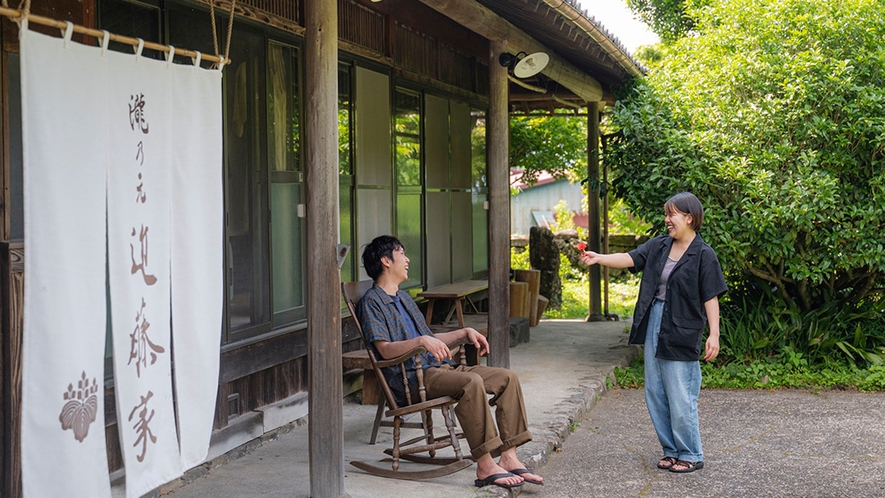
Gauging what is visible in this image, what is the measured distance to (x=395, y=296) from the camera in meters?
5.07

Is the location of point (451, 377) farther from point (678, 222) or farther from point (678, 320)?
point (678, 222)

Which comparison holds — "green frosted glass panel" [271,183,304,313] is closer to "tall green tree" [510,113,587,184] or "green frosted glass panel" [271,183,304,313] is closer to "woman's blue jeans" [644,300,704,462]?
"woman's blue jeans" [644,300,704,462]

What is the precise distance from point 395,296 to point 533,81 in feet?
22.4

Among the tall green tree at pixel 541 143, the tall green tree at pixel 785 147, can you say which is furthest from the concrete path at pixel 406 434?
the tall green tree at pixel 541 143

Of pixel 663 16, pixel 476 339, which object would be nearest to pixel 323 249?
pixel 476 339

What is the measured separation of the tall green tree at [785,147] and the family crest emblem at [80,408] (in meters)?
6.33

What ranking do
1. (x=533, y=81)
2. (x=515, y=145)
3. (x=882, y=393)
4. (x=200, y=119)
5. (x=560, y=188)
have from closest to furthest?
(x=200, y=119)
(x=882, y=393)
(x=533, y=81)
(x=515, y=145)
(x=560, y=188)

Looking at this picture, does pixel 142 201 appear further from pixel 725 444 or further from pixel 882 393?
pixel 882 393

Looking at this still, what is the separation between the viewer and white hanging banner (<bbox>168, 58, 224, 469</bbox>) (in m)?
3.63

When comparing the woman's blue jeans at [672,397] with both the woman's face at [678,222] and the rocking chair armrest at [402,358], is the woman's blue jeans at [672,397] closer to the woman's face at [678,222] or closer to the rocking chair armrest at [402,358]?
the woman's face at [678,222]

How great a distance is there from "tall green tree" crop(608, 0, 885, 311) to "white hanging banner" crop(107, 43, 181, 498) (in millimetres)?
5869

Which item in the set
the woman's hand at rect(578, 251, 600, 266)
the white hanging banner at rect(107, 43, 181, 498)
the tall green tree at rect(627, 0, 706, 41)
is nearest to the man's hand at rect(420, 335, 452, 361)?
the woman's hand at rect(578, 251, 600, 266)

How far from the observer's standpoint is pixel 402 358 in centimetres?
471

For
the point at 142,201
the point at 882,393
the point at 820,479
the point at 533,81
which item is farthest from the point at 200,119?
the point at 533,81
